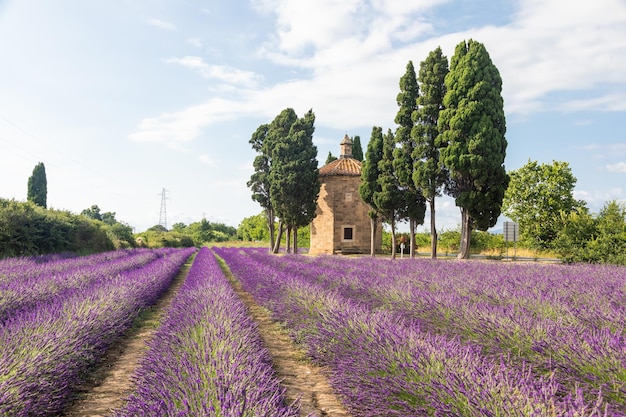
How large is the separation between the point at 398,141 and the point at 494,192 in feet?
19.5

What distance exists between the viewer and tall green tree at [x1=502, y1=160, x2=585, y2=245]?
29.0m

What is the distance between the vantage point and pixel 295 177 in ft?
86.1

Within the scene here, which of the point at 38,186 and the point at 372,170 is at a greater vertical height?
the point at 38,186

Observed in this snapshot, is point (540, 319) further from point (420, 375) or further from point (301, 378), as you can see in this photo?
point (301, 378)

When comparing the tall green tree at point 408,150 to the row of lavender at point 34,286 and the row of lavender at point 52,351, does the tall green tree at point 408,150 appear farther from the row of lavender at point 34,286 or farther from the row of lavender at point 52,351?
the row of lavender at point 52,351

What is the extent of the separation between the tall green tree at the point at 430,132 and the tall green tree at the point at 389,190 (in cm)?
201

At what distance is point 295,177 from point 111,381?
22231 millimetres

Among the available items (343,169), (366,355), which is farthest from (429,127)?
(366,355)

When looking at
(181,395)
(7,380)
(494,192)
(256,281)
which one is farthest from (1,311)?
(494,192)

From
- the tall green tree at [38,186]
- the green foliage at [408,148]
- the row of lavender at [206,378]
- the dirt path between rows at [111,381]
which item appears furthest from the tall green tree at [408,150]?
the tall green tree at [38,186]

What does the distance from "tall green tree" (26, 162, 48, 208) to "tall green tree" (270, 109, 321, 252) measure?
23.8 metres

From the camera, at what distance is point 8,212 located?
1551 centimetres

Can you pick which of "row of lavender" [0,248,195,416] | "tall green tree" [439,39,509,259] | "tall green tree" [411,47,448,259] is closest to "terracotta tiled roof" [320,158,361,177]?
"tall green tree" [411,47,448,259]

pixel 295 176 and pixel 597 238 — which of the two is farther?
pixel 295 176
